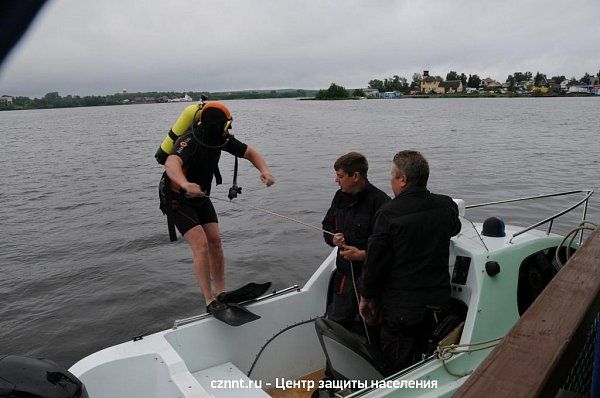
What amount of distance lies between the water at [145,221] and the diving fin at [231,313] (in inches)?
165

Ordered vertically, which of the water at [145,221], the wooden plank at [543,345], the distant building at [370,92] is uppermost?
the distant building at [370,92]

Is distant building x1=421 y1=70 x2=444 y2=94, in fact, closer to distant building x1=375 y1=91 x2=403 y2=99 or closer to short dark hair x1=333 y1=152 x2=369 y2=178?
distant building x1=375 y1=91 x2=403 y2=99

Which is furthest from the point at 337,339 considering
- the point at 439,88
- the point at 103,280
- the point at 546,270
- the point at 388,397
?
the point at 439,88

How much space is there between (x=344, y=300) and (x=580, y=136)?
96.6 feet

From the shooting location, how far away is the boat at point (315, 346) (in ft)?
10.0

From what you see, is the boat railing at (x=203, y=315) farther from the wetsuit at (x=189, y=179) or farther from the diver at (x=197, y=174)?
the wetsuit at (x=189, y=179)

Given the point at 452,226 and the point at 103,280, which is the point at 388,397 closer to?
the point at 452,226

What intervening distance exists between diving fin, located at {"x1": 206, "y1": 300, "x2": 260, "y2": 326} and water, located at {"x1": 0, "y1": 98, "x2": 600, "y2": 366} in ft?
13.8

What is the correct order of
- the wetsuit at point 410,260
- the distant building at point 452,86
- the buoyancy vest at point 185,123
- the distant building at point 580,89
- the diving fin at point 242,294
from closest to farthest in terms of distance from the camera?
1. the wetsuit at point 410,260
2. the diving fin at point 242,294
3. the buoyancy vest at point 185,123
4. the distant building at point 452,86
5. the distant building at point 580,89

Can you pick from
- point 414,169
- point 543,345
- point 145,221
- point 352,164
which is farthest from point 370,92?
point 543,345

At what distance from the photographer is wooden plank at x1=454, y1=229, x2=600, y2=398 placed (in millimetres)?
1211

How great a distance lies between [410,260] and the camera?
3035 millimetres

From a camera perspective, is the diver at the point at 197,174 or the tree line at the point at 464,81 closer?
the diver at the point at 197,174

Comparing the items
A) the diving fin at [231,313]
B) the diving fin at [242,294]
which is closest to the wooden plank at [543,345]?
the diving fin at [231,313]
